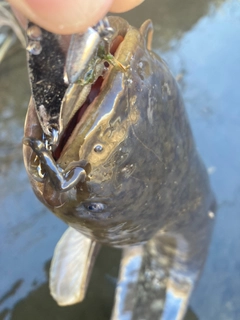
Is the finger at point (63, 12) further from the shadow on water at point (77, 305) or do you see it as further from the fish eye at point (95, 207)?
the shadow on water at point (77, 305)

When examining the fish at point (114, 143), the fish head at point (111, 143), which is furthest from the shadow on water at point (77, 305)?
the fish head at point (111, 143)

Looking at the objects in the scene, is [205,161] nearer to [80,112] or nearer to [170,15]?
[170,15]

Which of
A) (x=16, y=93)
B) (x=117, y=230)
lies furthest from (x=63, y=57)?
(x=16, y=93)

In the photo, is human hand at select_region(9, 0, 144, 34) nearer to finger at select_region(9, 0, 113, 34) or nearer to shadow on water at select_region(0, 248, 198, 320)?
finger at select_region(9, 0, 113, 34)

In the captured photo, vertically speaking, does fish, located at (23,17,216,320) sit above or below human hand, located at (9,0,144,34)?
below

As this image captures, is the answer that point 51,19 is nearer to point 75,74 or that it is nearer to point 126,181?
point 75,74

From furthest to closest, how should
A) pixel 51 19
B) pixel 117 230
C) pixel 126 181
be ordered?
pixel 117 230
pixel 126 181
pixel 51 19

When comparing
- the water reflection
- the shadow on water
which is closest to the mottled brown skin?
the shadow on water

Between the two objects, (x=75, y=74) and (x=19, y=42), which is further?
(x=19, y=42)
